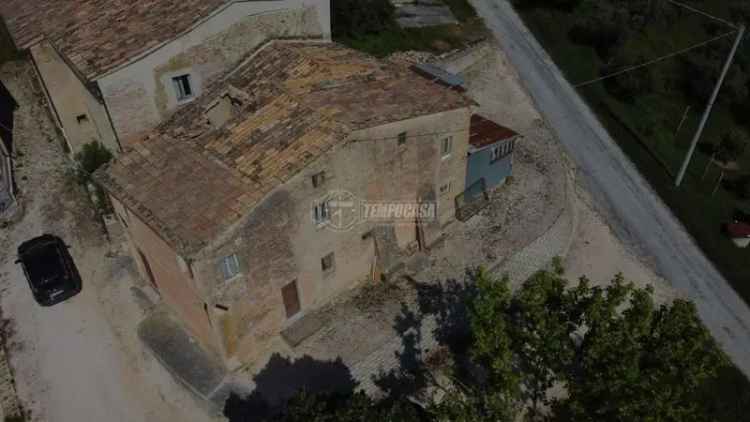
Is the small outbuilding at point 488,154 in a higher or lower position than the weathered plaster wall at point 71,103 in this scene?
lower

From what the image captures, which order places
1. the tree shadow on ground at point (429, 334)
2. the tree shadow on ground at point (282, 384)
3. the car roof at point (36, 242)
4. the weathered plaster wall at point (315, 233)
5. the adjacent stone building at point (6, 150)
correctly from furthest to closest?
the adjacent stone building at point (6, 150)
the car roof at point (36, 242)
the tree shadow on ground at point (429, 334)
the tree shadow on ground at point (282, 384)
the weathered plaster wall at point (315, 233)

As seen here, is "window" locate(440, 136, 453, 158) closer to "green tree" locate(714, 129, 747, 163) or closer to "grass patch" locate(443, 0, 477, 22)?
"green tree" locate(714, 129, 747, 163)

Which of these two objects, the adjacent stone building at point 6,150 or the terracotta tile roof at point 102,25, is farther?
the adjacent stone building at point 6,150

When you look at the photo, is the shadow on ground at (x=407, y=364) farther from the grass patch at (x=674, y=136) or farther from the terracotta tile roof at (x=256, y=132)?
the grass patch at (x=674, y=136)

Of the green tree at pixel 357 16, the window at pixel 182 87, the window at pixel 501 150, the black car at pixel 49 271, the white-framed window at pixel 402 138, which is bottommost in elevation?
the black car at pixel 49 271

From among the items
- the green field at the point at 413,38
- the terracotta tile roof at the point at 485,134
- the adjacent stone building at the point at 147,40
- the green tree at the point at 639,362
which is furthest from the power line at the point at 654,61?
the green tree at the point at 639,362

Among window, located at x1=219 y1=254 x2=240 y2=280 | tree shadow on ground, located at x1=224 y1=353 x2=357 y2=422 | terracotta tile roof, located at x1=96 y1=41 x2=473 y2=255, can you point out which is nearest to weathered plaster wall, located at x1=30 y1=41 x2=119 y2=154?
terracotta tile roof, located at x1=96 y1=41 x2=473 y2=255

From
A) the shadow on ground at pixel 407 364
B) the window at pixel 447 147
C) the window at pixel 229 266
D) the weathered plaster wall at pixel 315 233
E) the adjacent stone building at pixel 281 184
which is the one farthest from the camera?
the window at pixel 447 147

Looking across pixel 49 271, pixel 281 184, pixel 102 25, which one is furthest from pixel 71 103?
pixel 281 184
